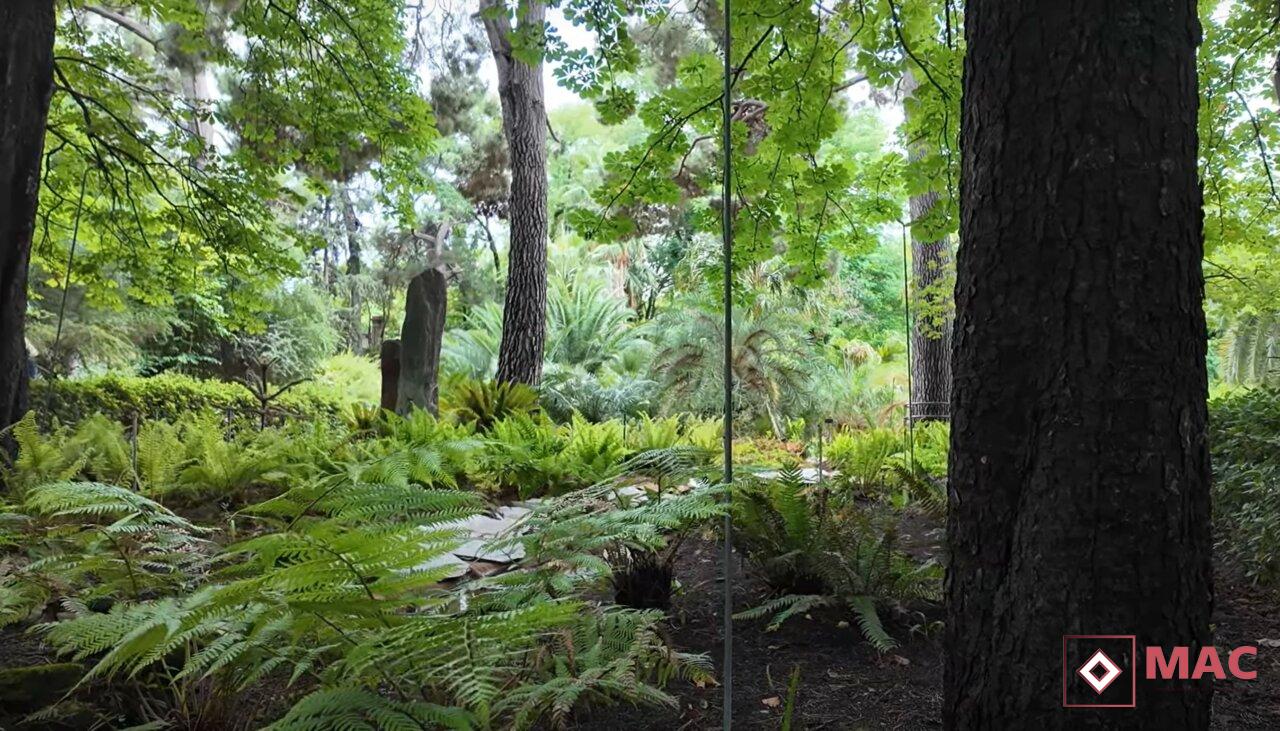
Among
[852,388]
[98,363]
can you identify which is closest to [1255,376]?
[852,388]

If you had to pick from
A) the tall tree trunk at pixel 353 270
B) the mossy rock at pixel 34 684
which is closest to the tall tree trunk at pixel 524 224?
the mossy rock at pixel 34 684

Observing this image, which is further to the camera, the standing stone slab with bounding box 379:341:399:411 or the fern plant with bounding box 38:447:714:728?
the standing stone slab with bounding box 379:341:399:411

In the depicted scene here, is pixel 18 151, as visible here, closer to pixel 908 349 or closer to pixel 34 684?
pixel 34 684

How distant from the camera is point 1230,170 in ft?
16.7

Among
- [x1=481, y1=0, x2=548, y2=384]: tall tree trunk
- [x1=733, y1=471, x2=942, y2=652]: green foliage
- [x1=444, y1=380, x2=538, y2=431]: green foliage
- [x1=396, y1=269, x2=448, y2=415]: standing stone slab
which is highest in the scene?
[x1=481, y1=0, x2=548, y2=384]: tall tree trunk

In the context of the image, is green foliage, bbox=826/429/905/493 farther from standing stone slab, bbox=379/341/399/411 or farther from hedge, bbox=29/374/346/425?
hedge, bbox=29/374/346/425

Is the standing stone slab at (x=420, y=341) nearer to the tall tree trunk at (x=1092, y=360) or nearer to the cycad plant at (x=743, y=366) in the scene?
the cycad plant at (x=743, y=366)

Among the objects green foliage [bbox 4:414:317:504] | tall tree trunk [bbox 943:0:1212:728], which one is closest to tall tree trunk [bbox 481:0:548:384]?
green foliage [bbox 4:414:317:504]

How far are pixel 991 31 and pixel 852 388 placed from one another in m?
11.3

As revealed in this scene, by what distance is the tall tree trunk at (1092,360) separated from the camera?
124 cm

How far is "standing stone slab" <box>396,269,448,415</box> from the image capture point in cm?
659

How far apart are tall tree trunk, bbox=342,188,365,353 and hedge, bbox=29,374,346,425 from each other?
37.0 ft

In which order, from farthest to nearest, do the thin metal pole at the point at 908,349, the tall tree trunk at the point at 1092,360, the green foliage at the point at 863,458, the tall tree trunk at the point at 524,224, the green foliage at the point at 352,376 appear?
the green foliage at the point at 352,376 < the tall tree trunk at the point at 524,224 < the green foliage at the point at 863,458 < the thin metal pole at the point at 908,349 < the tall tree trunk at the point at 1092,360

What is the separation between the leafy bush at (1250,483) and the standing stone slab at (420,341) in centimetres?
544
